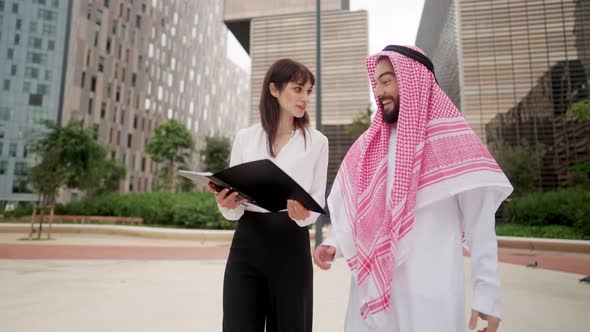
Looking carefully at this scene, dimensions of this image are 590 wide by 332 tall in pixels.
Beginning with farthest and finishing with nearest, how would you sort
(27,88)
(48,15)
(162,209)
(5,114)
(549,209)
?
(48,15) → (27,88) → (5,114) → (162,209) → (549,209)

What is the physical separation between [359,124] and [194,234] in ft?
52.5

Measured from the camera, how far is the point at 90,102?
1594 inches

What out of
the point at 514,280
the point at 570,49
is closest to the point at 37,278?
the point at 514,280

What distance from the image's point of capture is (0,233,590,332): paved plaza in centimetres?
375

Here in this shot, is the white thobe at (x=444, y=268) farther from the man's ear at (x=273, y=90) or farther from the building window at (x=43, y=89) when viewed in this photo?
the building window at (x=43, y=89)

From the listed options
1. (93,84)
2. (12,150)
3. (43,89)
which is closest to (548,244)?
(93,84)

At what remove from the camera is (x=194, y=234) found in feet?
44.7

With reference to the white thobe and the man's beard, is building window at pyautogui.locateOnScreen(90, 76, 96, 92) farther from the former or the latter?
the white thobe

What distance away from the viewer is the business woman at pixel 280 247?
177 centimetres

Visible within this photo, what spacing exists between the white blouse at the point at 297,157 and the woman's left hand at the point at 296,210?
119mm

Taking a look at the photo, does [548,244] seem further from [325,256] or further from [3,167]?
[3,167]

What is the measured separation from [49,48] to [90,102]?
9590 millimetres

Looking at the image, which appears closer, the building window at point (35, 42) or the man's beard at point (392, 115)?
the man's beard at point (392, 115)

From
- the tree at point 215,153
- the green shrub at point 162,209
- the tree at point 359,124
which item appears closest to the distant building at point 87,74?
the tree at point 215,153
